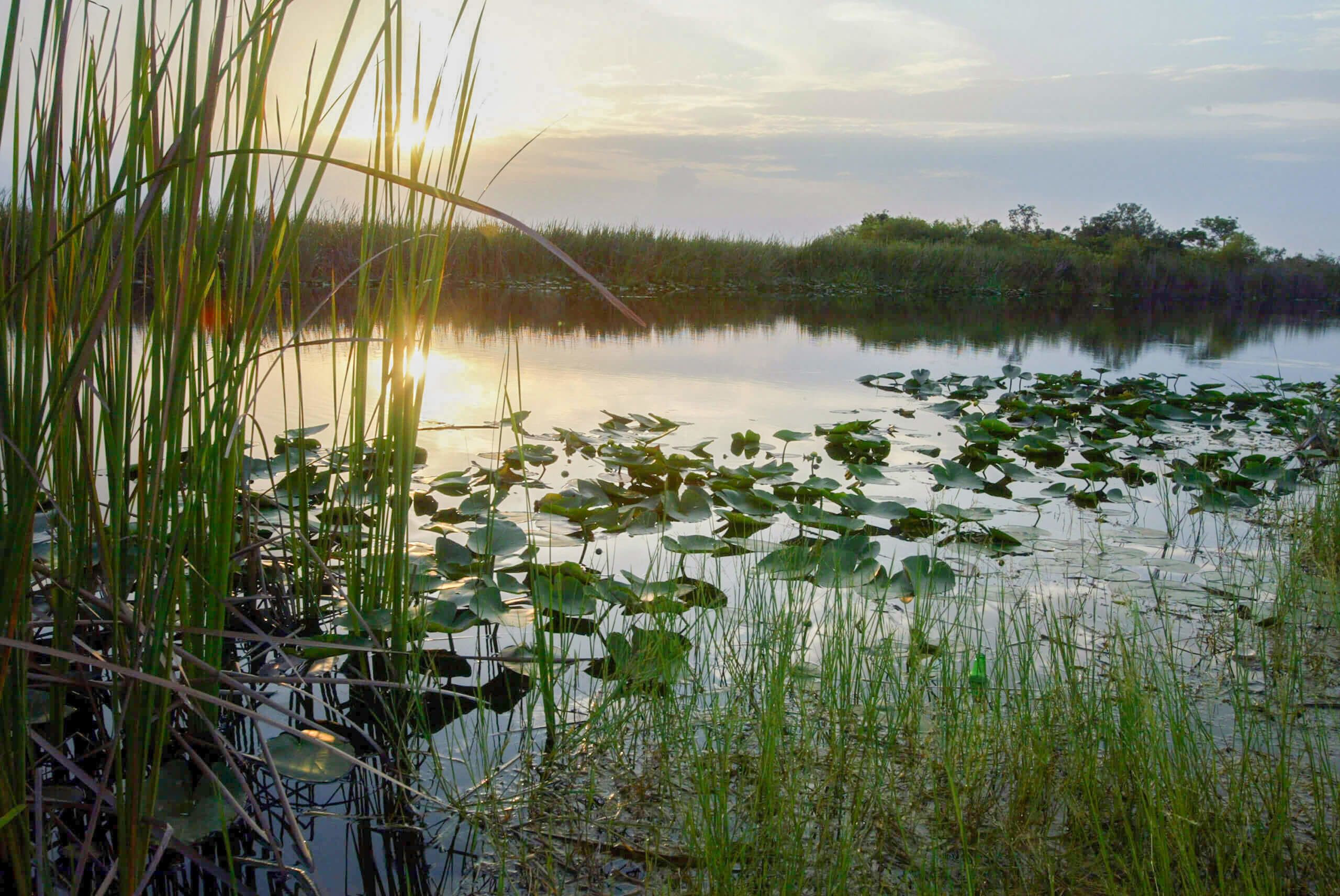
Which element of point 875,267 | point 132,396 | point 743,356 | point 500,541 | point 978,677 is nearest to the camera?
point 132,396

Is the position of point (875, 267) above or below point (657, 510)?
above

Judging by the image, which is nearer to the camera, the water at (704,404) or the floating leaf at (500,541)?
the water at (704,404)

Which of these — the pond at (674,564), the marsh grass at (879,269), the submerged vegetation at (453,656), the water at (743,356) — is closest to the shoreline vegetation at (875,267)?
the marsh grass at (879,269)

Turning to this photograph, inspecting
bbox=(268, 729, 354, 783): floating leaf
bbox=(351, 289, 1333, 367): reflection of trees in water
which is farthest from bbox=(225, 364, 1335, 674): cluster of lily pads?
bbox=(351, 289, 1333, 367): reflection of trees in water

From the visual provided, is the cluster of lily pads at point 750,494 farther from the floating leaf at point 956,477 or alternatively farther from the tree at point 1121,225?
the tree at point 1121,225

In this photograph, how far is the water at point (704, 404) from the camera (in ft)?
3.90

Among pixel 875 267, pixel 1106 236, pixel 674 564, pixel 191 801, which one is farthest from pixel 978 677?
pixel 1106 236

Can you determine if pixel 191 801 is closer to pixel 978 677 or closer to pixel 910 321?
pixel 978 677

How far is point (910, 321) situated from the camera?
33.4 ft

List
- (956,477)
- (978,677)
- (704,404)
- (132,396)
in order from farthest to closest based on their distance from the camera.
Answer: (704,404) → (956,477) → (978,677) → (132,396)

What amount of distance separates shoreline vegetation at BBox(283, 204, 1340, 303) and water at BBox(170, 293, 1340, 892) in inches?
76.2

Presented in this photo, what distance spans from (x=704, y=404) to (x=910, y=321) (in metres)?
6.42

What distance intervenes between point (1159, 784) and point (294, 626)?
4.66 ft

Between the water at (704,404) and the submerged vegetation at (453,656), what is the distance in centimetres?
2
